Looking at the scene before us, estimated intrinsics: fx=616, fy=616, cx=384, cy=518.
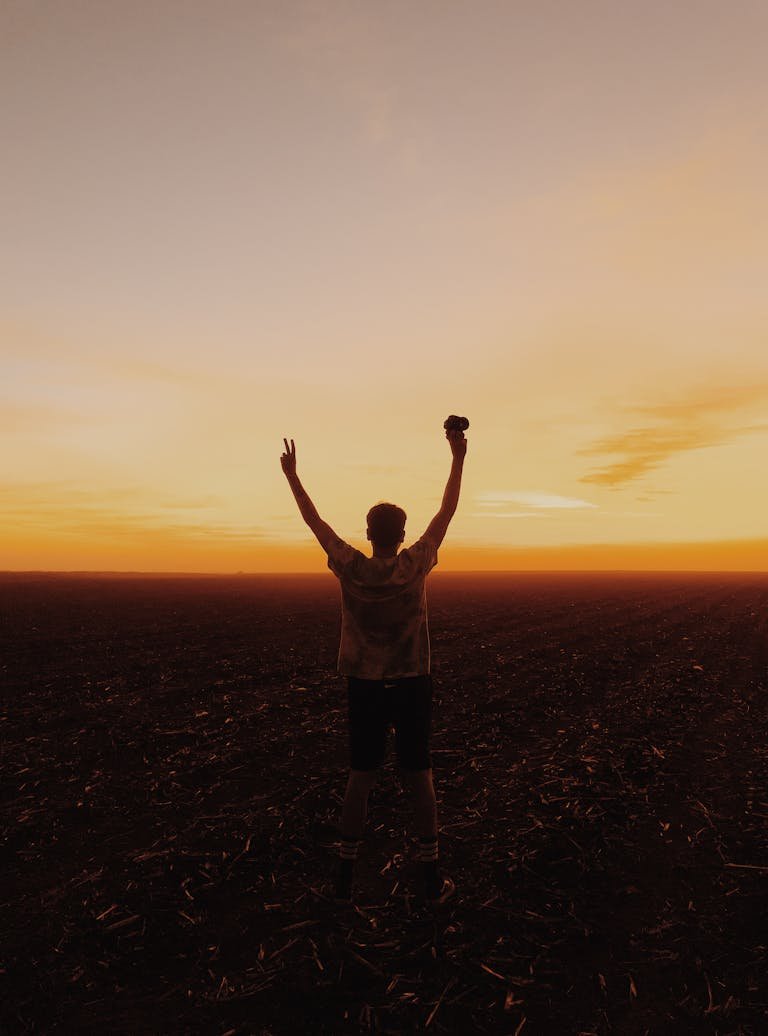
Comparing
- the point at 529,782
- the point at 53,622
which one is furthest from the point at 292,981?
the point at 53,622

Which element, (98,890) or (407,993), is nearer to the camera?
(407,993)

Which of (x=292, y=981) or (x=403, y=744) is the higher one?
(x=403, y=744)

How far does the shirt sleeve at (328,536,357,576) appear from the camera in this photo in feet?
14.3

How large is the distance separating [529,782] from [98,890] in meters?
4.71

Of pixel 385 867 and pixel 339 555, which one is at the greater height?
pixel 339 555

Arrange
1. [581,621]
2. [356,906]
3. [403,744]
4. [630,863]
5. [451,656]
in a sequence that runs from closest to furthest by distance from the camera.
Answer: [403,744]
[356,906]
[630,863]
[451,656]
[581,621]

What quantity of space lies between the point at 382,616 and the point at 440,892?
7.19 ft

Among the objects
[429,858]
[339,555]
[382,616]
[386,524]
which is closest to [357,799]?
[429,858]

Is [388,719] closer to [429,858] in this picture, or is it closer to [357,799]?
[357,799]

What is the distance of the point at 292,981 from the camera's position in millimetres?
3799

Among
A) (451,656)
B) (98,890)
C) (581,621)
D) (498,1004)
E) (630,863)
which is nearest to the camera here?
(498,1004)

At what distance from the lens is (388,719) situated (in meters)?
4.37

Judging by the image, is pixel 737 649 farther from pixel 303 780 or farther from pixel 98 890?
pixel 98 890

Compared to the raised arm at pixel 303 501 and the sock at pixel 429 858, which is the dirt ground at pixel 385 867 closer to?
the sock at pixel 429 858
